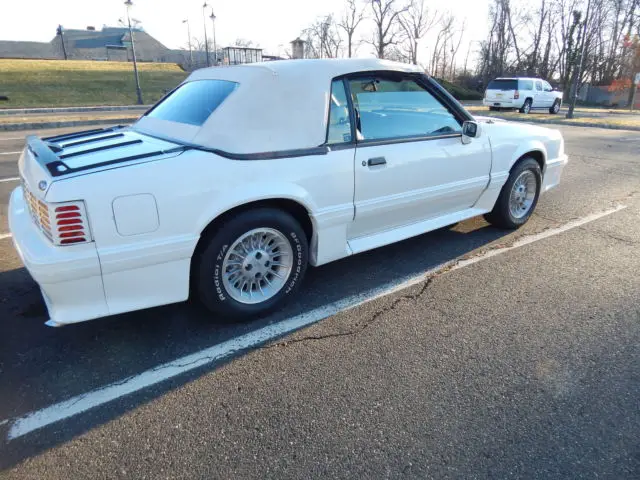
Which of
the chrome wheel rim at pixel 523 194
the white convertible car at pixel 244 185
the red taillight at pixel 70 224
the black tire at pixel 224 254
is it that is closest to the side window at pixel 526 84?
the chrome wheel rim at pixel 523 194

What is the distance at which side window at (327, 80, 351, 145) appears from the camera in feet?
10.2

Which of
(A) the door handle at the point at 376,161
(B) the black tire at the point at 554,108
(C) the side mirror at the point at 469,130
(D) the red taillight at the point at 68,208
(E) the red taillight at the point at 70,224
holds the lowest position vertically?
(B) the black tire at the point at 554,108

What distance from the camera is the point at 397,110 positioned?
367 centimetres

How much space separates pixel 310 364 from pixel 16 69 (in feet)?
121

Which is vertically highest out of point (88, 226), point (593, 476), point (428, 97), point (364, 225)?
point (428, 97)

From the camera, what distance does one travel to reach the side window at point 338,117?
310 centimetres

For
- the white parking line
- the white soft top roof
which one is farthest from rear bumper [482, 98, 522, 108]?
the white soft top roof

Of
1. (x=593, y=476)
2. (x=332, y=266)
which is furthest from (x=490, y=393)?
(x=332, y=266)

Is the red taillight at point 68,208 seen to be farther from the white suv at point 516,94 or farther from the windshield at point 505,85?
the windshield at point 505,85

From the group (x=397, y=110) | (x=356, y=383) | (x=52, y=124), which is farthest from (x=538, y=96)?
(x=356, y=383)

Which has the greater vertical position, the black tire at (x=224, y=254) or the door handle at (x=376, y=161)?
the door handle at (x=376, y=161)

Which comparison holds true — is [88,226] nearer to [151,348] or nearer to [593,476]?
[151,348]

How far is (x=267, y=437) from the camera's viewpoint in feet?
6.68

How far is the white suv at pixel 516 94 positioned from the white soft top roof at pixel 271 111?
20.9m
